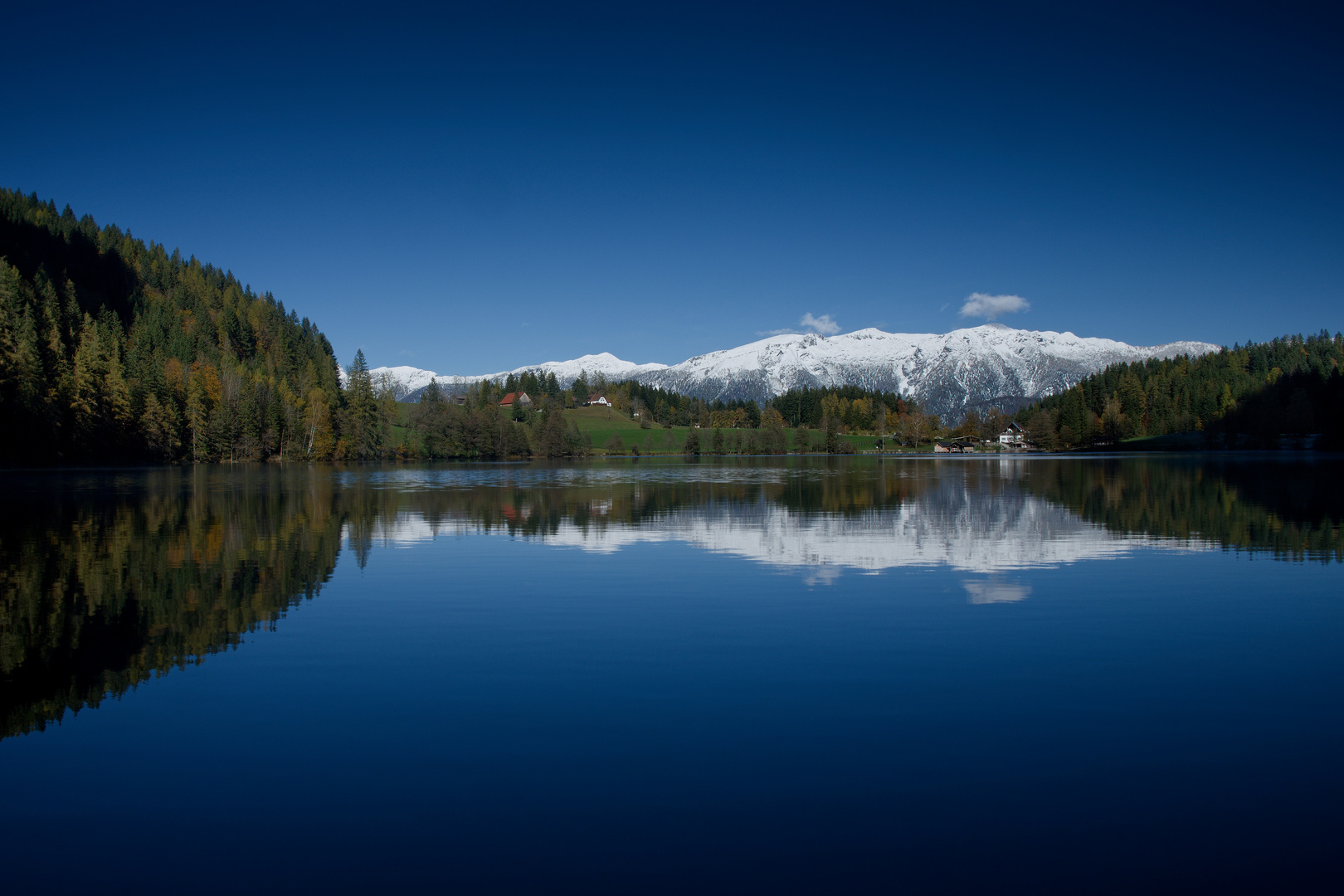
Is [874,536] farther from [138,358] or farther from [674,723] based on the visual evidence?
[138,358]

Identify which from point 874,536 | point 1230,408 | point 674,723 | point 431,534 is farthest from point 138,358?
point 1230,408

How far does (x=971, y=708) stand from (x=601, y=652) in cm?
561

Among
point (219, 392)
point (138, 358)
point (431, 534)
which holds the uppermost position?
point (138, 358)

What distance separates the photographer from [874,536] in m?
27.5

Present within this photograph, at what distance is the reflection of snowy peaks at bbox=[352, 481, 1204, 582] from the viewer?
71.3ft

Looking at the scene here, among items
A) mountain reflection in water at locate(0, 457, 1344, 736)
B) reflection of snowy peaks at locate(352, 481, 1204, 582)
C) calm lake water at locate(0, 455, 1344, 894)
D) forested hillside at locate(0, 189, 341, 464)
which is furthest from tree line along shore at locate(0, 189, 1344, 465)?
calm lake water at locate(0, 455, 1344, 894)

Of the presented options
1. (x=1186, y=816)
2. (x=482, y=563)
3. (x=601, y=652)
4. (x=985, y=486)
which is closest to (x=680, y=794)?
(x=1186, y=816)

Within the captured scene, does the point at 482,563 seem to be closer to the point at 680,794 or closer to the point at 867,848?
the point at 680,794

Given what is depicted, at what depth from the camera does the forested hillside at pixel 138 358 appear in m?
92.0

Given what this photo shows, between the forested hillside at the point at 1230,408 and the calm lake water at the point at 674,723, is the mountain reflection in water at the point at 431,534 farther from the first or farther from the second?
the forested hillside at the point at 1230,408

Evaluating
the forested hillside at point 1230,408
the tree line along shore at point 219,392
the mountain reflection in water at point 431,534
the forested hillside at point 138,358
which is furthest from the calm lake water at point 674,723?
the forested hillside at point 1230,408

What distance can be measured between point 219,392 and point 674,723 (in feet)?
461

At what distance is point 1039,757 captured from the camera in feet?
27.4

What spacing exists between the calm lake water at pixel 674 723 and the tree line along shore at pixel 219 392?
92191mm
